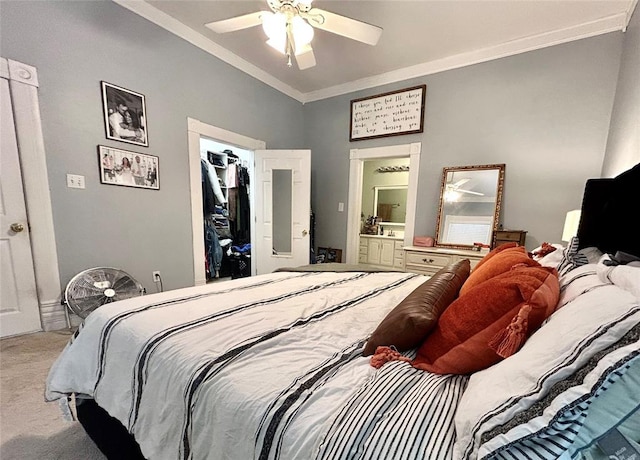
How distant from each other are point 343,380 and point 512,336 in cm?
44

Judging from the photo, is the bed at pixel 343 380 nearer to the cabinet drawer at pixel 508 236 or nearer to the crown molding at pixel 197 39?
the cabinet drawer at pixel 508 236

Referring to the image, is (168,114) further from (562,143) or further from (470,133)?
(562,143)

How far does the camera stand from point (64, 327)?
2184 millimetres

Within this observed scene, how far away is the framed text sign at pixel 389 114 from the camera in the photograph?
3.31 meters

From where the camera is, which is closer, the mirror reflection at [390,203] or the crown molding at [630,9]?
the crown molding at [630,9]

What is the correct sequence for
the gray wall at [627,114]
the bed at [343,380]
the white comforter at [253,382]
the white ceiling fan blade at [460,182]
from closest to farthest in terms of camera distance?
the bed at [343,380]
the white comforter at [253,382]
the gray wall at [627,114]
the white ceiling fan blade at [460,182]

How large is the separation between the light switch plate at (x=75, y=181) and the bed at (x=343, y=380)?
164cm

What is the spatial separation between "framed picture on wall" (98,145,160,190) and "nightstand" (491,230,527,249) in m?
3.53

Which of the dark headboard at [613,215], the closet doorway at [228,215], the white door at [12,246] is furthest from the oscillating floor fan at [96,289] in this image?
the dark headboard at [613,215]

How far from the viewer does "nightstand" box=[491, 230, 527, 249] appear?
8.71 ft

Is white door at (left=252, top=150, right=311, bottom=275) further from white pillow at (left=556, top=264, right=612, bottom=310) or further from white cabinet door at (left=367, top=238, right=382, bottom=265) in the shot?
white pillow at (left=556, top=264, right=612, bottom=310)

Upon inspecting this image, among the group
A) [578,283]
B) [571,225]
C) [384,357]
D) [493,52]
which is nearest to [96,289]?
[384,357]

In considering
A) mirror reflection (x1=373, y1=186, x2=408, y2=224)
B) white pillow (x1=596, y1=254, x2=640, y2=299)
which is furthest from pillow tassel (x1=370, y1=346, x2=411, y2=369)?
mirror reflection (x1=373, y1=186, x2=408, y2=224)

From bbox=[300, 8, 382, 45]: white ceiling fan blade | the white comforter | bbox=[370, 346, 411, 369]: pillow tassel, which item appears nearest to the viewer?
the white comforter
